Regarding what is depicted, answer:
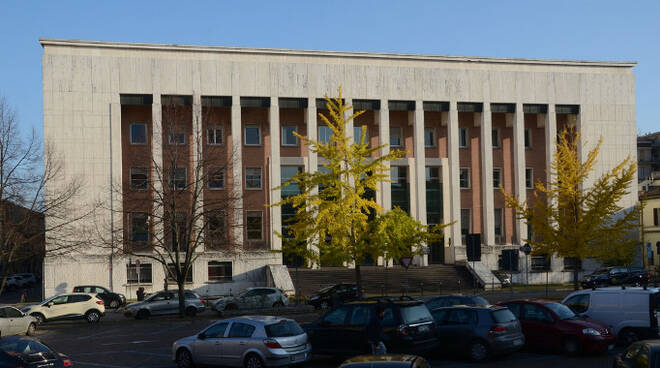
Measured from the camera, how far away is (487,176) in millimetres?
57562

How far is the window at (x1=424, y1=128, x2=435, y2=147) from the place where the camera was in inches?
2356

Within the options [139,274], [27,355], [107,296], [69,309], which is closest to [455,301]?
[27,355]

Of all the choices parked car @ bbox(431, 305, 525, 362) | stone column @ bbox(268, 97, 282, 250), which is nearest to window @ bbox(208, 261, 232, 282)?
stone column @ bbox(268, 97, 282, 250)

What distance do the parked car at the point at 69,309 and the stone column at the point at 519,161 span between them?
35686mm

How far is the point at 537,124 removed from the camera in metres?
Answer: 61.8

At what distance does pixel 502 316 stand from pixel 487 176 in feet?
131

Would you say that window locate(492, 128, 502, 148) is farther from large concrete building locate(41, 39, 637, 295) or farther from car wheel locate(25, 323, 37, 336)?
car wheel locate(25, 323, 37, 336)

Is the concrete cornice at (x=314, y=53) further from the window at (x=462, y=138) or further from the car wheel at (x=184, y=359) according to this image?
the car wheel at (x=184, y=359)

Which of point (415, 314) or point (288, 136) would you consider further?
A: point (288, 136)

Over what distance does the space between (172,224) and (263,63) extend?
2292 centimetres

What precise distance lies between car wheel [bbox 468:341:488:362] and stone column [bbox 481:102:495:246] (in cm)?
3949

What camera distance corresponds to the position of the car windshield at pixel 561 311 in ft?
65.0

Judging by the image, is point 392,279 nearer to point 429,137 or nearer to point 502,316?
point 429,137

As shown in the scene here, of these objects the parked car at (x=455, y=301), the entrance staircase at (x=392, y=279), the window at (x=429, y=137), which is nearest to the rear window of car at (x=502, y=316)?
the parked car at (x=455, y=301)
